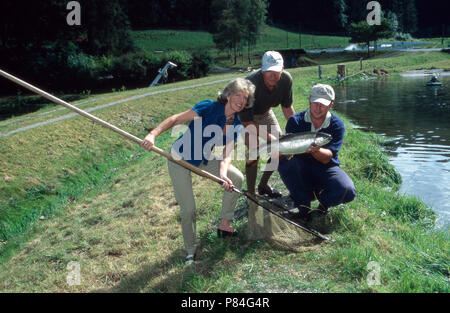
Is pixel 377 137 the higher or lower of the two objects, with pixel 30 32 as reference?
lower

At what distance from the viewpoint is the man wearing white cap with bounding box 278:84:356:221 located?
5051 mm

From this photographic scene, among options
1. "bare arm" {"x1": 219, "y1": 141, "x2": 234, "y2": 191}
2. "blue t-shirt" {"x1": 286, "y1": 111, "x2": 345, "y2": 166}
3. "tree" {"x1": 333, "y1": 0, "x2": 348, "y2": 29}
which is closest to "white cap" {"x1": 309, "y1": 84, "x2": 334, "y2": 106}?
"blue t-shirt" {"x1": 286, "y1": 111, "x2": 345, "y2": 166}

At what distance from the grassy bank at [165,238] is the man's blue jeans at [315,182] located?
0.41 metres

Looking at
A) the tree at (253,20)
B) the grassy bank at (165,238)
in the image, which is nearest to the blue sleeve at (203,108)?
the grassy bank at (165,238)

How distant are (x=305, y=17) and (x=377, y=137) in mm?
100123

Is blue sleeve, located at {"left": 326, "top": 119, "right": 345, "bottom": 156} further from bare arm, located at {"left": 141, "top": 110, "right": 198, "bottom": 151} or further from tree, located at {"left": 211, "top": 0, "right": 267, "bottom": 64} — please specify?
tree, located at {"left": 211, "top": 0, "right": 267, "bottom": 64}

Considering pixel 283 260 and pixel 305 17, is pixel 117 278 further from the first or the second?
pixel 305 17

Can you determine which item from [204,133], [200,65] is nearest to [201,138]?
[204,133]

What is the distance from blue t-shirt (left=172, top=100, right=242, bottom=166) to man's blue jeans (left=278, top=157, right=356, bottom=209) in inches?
41.9

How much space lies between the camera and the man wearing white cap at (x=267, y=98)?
18.2 ft

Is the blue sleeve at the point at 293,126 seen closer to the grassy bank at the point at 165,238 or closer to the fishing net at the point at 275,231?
the fishing net at the point at 275,231

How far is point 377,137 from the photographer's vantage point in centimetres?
1245
